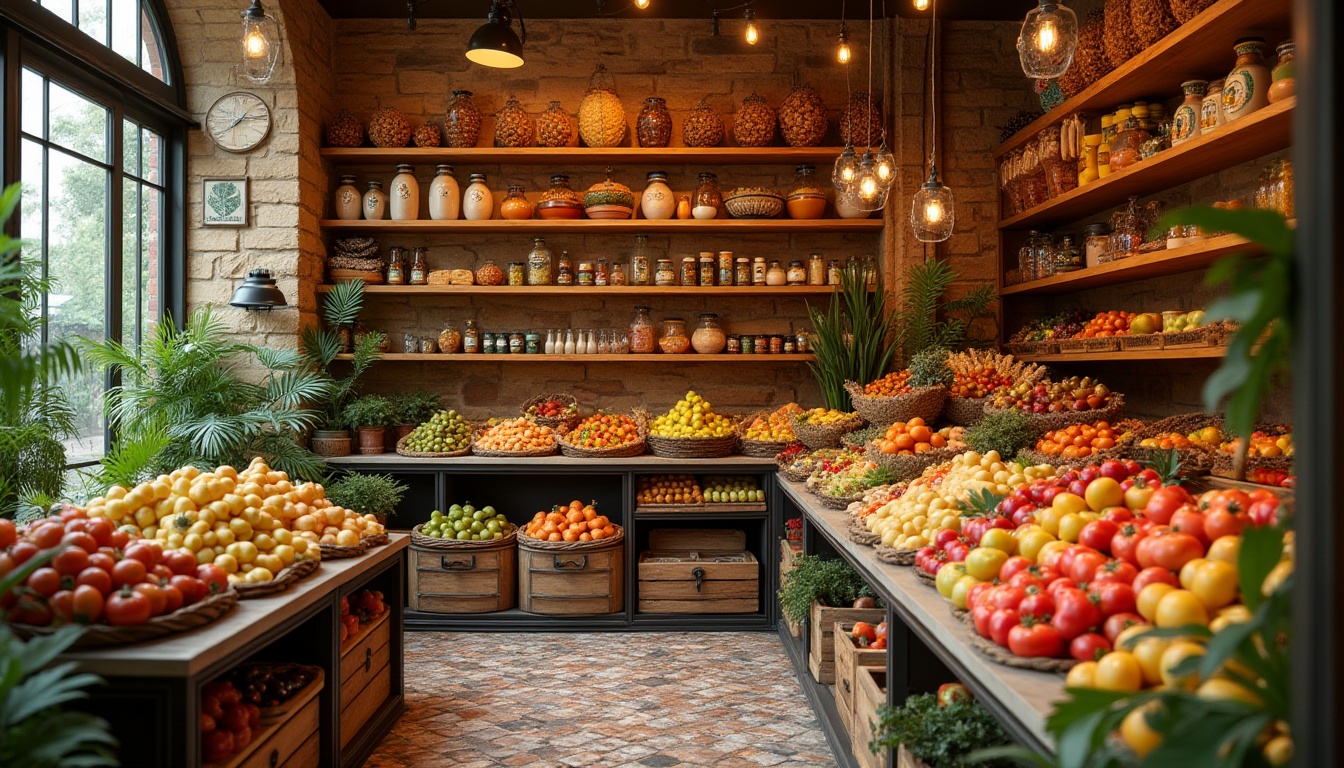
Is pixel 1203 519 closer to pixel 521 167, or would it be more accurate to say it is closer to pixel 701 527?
pixel 701 527

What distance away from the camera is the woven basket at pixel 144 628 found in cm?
203

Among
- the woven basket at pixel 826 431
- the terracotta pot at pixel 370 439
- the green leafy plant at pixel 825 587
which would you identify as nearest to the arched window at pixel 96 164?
the terracotta pot at pixel 370 439

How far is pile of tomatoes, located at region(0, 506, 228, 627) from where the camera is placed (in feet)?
6.73

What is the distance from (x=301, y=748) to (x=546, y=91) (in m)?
4.43

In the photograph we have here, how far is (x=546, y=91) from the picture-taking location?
6.00 meters

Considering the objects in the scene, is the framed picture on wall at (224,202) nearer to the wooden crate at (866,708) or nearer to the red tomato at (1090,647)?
the wooden crate at (866,708)

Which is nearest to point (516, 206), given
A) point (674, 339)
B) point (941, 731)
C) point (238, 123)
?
point (674, 339)

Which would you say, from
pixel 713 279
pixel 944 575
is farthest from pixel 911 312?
pixel 944 575

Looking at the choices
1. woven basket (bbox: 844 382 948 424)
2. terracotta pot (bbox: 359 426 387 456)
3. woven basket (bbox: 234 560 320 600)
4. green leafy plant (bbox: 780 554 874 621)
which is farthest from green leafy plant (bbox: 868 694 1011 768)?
terracotta pot (bbox: 359 426 387 456)

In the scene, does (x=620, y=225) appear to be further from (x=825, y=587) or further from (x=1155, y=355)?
(x=1155, y=355)

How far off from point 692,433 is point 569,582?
3.62 feet

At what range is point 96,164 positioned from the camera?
4.46 metres

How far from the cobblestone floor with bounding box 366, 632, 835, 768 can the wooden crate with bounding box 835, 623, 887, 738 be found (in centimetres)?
20

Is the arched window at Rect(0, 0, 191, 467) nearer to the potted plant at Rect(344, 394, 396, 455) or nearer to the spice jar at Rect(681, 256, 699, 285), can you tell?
the potted plant at Rect(344, 394, 396, 455)
